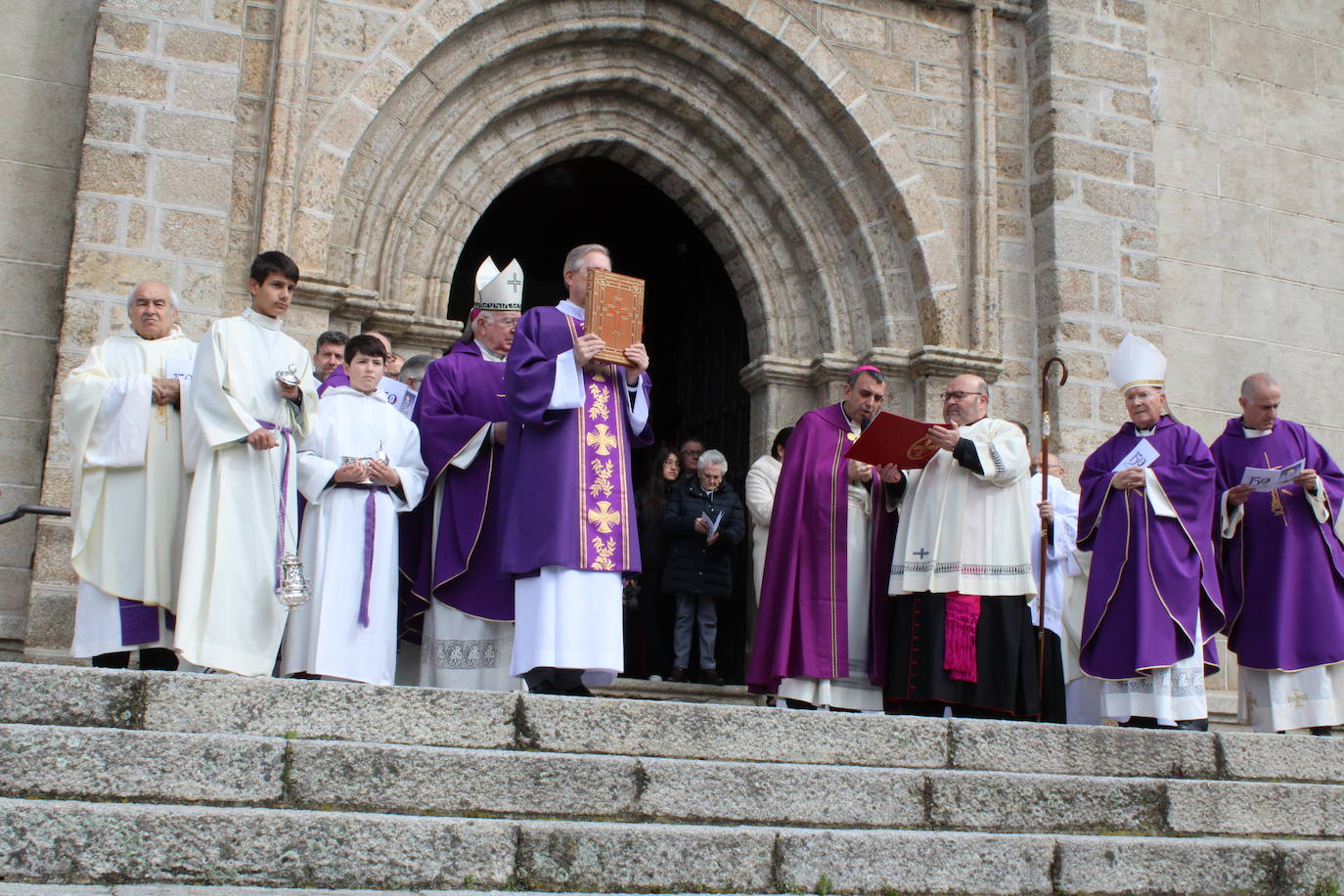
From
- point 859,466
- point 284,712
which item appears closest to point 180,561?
point 284,712

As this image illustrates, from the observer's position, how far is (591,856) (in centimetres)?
385

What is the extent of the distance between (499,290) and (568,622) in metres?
1.84

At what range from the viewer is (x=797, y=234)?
357 inches

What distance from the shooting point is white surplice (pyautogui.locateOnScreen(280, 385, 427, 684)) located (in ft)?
18.9

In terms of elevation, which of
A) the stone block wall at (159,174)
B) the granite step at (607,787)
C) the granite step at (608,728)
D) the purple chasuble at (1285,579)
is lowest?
the granite step at (607,787)

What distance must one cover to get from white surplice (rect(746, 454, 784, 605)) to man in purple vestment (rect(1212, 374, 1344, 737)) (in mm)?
2241

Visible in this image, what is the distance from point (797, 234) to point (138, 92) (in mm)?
3876

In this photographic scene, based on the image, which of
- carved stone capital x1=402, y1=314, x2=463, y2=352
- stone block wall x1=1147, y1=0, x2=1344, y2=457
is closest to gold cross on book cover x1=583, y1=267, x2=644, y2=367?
carved stone capital x1=402, y1=314, x2=463, y2=352

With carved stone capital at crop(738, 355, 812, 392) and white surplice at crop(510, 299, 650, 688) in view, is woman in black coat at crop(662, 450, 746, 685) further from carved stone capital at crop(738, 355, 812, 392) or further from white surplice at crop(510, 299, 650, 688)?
white surplice at crop(510, 299, 650, 688)

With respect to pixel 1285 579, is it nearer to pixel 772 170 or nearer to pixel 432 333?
pixel 772 170

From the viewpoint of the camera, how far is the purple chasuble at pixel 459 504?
601 centimetres

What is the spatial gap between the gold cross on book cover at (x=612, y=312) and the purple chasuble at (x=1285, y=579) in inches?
130

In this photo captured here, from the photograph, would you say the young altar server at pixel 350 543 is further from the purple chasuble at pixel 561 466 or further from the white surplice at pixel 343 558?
the purple chasuble at pixel 561 466

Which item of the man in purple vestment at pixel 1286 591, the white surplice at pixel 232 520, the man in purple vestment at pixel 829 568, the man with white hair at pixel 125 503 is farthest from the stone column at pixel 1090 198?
the man with white hair at pixel 125 503
